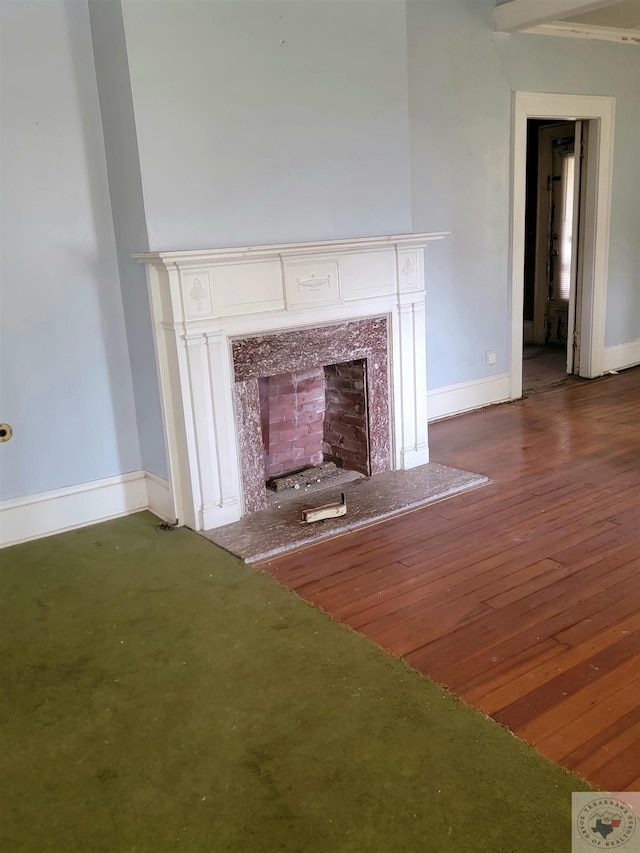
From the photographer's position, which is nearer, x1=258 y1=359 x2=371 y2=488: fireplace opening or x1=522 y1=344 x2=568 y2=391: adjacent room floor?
x1=258 y1=359 x2=371 y2=488: fireplace opening

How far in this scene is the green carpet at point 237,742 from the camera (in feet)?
5.73

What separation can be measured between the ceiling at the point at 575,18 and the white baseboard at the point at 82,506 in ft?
12.5

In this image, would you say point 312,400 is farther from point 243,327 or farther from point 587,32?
point 587,32

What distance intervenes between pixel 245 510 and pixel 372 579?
955 millimetres

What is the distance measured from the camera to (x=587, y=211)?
236 inches

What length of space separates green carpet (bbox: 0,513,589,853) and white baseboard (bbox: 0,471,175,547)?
2.12 feet

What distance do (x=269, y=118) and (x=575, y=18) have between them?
308 cm

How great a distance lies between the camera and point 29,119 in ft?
10.6

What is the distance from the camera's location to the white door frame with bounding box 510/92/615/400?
5246 millimetres

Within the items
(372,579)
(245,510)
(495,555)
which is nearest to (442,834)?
(372,579)

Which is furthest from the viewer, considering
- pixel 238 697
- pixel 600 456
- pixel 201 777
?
pixel 600 456

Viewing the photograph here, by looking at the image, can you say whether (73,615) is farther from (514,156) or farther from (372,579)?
(514,156)

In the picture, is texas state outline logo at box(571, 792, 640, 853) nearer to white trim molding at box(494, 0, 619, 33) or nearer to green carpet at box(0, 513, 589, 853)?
green carpet at box(0, 513, 589, 853)

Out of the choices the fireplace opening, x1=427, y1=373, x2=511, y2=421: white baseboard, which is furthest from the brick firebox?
x1=427, y1=373, x2=511, y2=421: white baseboard
